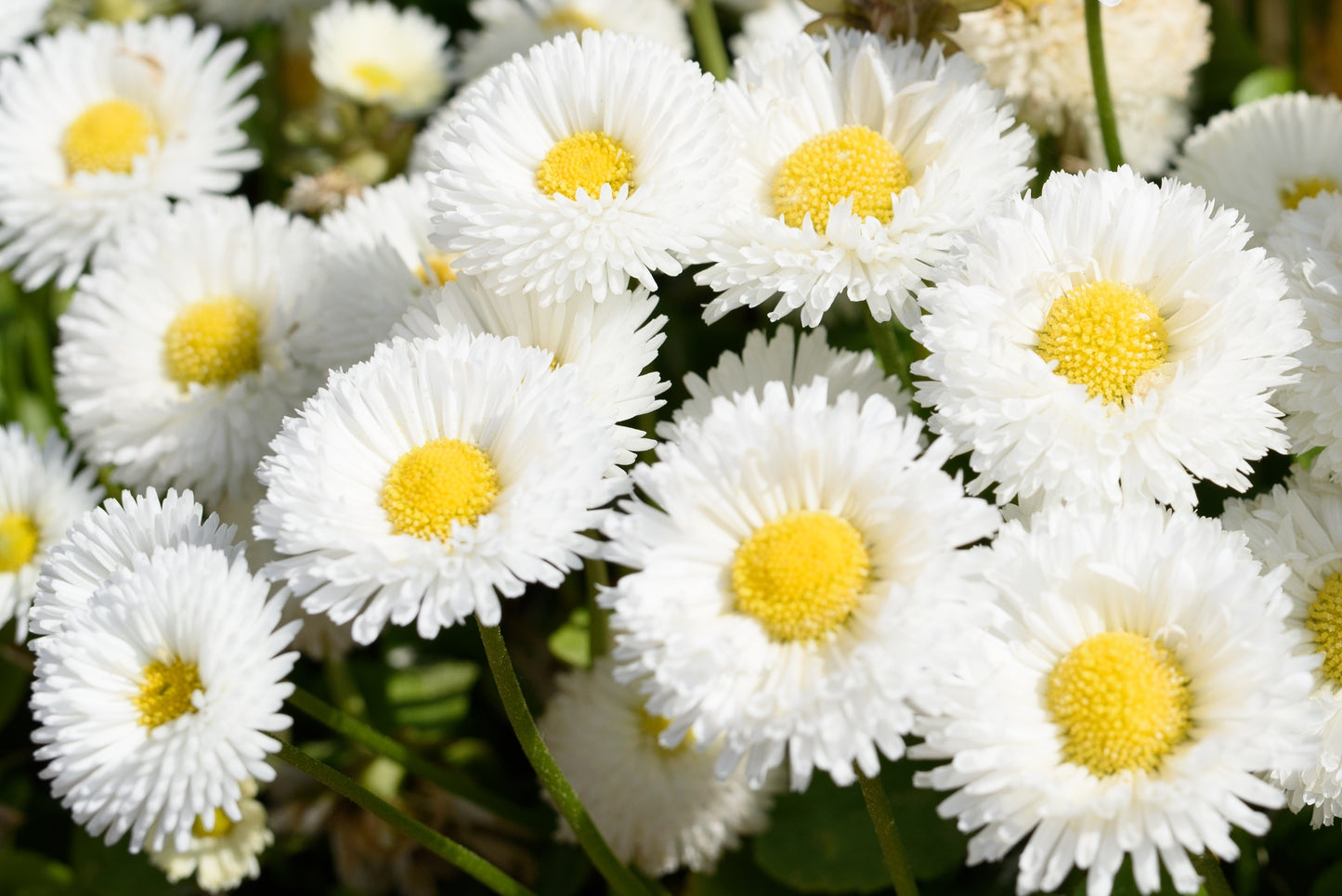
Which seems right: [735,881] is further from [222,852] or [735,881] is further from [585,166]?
[585,166]

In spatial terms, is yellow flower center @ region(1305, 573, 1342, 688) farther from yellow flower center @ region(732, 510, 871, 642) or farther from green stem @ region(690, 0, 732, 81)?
green stem @ region(690, 0, 732, 81)

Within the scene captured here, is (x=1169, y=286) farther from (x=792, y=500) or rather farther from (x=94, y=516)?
(x=94, y=516)

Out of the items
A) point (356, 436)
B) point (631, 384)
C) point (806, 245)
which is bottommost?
point (356, 436)

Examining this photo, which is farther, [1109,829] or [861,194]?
[861,194]

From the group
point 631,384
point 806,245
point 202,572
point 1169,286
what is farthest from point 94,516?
point 1169,286

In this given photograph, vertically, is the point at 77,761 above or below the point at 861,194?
below

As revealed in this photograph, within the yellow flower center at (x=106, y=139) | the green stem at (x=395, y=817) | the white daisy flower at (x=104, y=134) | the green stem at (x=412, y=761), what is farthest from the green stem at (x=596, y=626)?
the yellow flower center at (x=106, y=139)
